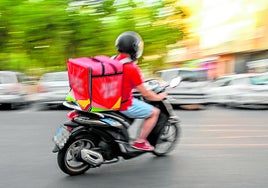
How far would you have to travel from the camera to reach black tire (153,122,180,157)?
19.0 ft

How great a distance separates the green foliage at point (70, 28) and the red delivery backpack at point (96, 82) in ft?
50.3

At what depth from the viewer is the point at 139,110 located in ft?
16.8

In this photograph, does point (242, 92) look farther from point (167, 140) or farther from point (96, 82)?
point (96, 82)

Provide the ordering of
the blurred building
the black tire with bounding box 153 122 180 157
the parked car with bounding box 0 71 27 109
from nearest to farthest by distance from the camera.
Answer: the black tire with bounding box 153 122 180 157
the parked car with bounding box 0 71 27 109
the blurred building

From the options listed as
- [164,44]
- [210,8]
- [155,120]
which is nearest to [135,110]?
[155,120]

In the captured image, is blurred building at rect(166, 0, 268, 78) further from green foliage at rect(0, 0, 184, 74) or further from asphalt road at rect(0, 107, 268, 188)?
asphalt road at rect(0, 107, 268, 188)

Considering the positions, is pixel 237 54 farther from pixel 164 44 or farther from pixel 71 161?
pixel 71 161

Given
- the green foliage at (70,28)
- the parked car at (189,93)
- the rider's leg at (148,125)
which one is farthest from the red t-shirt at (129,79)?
the green foliage at (70,28)

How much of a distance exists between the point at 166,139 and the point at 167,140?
27mm

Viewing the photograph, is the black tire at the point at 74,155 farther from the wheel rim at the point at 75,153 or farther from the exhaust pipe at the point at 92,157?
the exhaust pipe at the point at 92,157

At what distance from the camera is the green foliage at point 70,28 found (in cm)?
1962

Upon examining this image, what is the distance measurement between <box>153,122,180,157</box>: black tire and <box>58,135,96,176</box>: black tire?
3.67 feet

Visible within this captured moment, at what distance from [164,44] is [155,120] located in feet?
56.3

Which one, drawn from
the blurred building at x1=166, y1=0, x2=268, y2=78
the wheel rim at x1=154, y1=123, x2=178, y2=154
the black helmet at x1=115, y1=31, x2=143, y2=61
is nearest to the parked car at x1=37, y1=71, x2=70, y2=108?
the wheel rim at x1=154, y1=123, x2=178, y2=154
